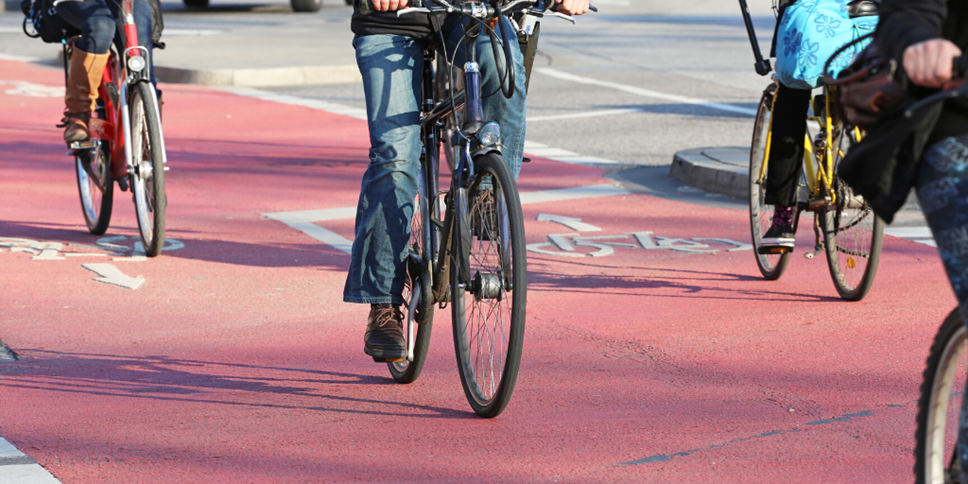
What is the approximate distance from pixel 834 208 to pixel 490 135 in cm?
214

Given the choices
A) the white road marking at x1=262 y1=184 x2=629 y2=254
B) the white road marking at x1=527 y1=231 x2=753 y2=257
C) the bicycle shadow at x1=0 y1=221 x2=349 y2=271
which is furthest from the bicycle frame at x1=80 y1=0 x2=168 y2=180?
the white road marking at x1=527 y1=231 x2=753 y2=257

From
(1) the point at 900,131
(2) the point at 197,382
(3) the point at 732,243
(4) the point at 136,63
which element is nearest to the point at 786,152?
(3) the point at 732,243

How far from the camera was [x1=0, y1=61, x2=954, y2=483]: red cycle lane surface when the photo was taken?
11.7 ft

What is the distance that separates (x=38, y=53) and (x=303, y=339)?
50.1 ft

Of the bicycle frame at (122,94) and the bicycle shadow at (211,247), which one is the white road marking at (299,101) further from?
the bicycle frame at (122,94)

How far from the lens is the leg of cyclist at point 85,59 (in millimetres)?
6484

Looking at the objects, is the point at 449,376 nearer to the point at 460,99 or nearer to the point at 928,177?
the point at 460,99

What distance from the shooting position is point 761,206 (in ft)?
19.5

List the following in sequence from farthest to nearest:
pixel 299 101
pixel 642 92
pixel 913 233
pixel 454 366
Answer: pixel 642 92, pixel 299 101, pixel 913 233, pixel 454 366

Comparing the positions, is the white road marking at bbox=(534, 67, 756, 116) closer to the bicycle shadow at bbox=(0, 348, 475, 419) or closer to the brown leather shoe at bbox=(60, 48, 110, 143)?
the brown leather shoe at bbox=(60, 48, 110, 143)

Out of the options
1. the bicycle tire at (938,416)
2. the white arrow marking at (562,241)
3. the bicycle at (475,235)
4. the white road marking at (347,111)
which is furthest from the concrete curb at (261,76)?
the bicycle tire at (938,416)

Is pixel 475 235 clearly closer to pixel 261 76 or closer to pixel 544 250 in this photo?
pixel 544 250

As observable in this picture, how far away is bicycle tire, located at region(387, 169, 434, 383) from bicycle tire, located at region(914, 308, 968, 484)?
1852mm

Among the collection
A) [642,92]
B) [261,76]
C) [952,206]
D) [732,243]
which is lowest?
[261,76]
